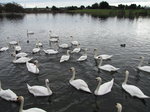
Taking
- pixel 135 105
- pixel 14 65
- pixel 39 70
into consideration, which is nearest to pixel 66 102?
pixel 135 105

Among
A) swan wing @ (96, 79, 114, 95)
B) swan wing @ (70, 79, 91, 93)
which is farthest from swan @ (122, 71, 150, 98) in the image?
swan wing @ (70, 79, 91, 93)

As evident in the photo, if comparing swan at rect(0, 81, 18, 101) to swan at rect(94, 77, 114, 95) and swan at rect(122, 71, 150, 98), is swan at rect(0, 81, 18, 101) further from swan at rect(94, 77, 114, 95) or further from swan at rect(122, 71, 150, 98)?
swan at rect(122, 71, 150, 98)

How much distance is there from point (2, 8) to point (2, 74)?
105488 millimetres

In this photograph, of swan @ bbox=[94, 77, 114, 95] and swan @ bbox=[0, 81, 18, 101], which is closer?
swan @ bbox=[0, 81, 18, 101]

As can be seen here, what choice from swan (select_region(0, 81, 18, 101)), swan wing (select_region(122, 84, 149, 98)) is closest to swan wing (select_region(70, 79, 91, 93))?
swan wing (select_region(122, 84, 149, 98))

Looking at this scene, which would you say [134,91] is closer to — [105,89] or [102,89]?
[105,89]

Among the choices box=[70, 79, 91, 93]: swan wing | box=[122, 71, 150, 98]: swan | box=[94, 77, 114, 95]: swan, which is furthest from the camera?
box=[70, 79, 91, 93]: swan wing

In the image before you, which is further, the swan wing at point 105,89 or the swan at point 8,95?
the swan wing at point 105,89

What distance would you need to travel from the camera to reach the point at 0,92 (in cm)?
853

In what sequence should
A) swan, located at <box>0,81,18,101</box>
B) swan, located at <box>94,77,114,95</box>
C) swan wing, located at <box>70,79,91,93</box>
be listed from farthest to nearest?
swan wing, located at <box>70,79,91,93</box> → swan, located at <box>94,77,114,95</box> → swan, located at <box>0,81,18,101</box>

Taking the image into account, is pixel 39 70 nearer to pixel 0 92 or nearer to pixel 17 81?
pixel 17 81

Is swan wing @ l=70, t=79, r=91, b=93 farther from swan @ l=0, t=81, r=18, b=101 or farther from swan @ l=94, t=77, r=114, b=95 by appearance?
swan @ l=0, t=81, r=18, b=101

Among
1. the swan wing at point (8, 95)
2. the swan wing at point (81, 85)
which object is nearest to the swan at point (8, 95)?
the swan wing at point (8, 95)

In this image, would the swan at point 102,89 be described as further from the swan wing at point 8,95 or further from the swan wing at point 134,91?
the swan wing at point 8,95
